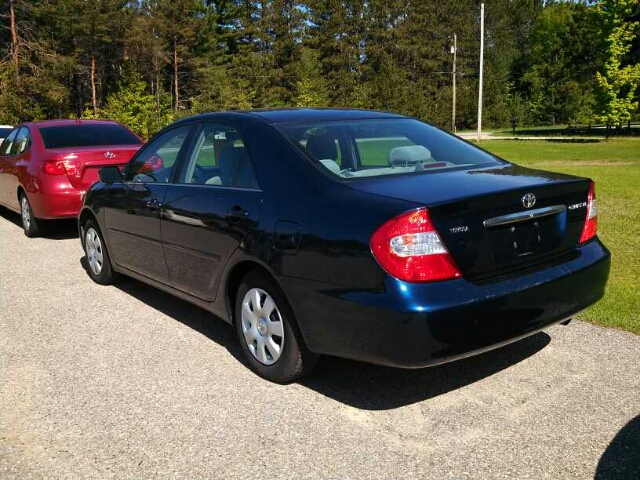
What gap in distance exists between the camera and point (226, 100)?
53.4m

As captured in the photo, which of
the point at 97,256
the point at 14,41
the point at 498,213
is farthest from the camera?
the point at 14,41

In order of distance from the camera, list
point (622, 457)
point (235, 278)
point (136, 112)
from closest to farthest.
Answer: point (622, 457), point (235, 278), point (136, 112)

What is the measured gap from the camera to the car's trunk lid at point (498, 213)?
321 cm

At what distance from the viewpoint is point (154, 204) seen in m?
4.96

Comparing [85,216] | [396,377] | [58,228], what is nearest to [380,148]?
[396,377]

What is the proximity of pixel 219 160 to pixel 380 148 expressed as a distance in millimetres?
1122

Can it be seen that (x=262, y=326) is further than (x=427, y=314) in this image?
Yes

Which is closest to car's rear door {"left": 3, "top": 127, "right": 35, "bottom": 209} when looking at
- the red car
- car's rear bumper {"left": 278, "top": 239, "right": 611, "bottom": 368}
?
the red car

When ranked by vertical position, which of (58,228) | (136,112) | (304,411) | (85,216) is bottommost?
(304,411)

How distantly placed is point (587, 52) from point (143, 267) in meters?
71.1

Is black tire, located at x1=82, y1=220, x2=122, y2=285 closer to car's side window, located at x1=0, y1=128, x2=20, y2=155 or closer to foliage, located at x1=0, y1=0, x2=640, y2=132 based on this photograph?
car's side window, located at x1=0, y1=128, x2=20, y2=155

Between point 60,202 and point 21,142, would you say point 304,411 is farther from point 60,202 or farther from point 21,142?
point 21,142

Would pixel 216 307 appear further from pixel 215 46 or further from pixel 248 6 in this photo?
pixel 248 6

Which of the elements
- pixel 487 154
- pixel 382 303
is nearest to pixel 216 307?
pixel 382 303
